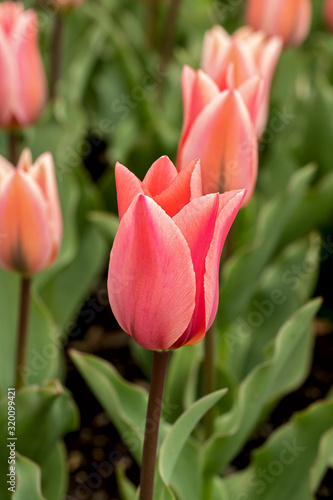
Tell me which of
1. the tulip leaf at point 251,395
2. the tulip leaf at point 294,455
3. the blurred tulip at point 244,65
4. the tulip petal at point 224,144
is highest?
the blurred tulip at point 244,65

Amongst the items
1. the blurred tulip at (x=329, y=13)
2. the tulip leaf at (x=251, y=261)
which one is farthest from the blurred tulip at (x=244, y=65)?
the blurred tulip at (x=329, y=13)

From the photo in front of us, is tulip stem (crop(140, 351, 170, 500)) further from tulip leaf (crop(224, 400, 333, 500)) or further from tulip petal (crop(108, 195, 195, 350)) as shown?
tulip leaf (crop(224, 400, 333, 500))

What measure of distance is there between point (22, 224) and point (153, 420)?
0.32 meters

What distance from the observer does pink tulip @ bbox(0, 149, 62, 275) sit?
0.79 meters

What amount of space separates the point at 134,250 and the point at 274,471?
1.85 feet

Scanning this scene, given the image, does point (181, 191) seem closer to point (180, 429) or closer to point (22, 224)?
point (180, 429)

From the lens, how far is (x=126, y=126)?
159 cm

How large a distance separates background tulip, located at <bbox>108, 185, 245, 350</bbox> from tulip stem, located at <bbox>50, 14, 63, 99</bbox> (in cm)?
116

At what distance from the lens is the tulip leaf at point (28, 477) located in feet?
2.42

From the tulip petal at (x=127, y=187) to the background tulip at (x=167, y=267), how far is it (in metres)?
0.02

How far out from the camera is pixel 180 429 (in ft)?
2.06

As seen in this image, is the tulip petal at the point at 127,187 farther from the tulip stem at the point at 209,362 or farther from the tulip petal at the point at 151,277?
the tulip stem at the point at 209,362

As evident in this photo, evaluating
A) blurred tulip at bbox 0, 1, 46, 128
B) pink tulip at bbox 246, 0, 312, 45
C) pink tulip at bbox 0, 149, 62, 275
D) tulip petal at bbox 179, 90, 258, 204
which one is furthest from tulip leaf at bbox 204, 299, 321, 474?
pink tulip at bbox 246, 0, 312, 45

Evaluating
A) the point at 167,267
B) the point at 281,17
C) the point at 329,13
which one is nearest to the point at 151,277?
the point at 167,267
